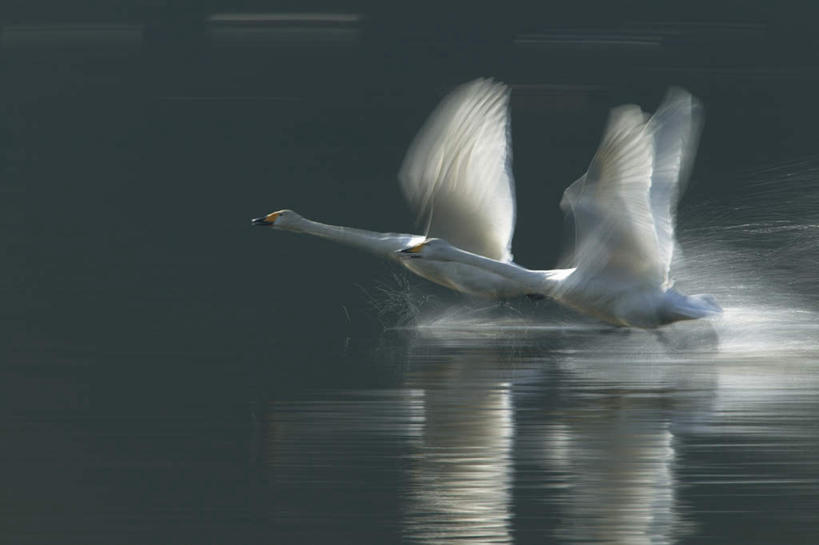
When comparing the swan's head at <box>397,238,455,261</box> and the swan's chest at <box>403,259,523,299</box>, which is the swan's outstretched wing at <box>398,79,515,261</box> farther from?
the swan's head at <box>397,238,455,261</box>

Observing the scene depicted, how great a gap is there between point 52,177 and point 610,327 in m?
21.9

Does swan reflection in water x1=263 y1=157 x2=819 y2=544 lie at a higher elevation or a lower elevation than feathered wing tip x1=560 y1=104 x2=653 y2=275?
lower

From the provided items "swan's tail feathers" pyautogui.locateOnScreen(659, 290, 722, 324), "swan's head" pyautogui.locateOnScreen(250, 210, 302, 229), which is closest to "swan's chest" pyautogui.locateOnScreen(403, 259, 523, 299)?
"swan's tail feathers" pyautogui.locateOnScreen(659, 290, 722, 324)

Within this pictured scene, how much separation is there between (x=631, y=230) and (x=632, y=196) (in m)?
0.38

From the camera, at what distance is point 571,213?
45.4 feet

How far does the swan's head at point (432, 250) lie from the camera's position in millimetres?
15141

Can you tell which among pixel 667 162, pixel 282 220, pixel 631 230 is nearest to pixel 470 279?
pixel 631 230

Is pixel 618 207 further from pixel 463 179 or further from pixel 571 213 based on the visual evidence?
pixel 463 179

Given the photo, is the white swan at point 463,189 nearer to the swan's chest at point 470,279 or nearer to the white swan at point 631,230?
the swan's chest at point 470,279

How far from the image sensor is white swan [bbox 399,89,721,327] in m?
13.4

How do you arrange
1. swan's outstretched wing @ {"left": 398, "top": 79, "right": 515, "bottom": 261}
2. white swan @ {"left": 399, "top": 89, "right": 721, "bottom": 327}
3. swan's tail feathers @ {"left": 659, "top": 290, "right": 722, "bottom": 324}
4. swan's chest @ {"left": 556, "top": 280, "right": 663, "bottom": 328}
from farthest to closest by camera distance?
1. swan's outstretched wing @ {"left": 398, "top": 79, "right": 515, "bottom": 261}
2. swan's chest @ {"left": 556, "top": 280, "right": 663, "bottom": 328}
3. swan's tail feathers @ {"left": 659, "top": 290, "right": 722, "bottom": 324}
4. white swan @ {"left": 399, "top": 89, "right": 721, "bottom": 327}

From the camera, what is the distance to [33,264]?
20375 millimetres

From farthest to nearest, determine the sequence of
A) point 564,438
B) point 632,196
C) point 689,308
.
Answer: point 689,308
point 632,196
point 564,438

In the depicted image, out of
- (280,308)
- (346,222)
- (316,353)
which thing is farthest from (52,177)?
(316,353)
